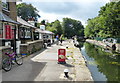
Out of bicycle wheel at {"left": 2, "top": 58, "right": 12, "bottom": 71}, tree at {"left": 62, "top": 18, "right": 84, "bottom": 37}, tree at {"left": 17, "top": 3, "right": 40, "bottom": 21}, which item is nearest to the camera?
bicycle wheel at {"left": 2, "top": 58, "right": 12, "bottom": 71}

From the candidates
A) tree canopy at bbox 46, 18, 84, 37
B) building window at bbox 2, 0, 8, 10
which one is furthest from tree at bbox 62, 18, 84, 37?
building window at bbox 2, 0, 8, 10

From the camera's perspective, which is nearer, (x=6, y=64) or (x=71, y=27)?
(x=6, y=64)

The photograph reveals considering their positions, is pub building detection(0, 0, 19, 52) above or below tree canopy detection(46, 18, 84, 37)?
below

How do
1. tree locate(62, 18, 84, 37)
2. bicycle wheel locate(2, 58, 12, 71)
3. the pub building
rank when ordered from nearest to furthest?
1. bicycle wheel locate(2, 58, 12, 71)
2. the pub building
3. tree locate(62, 18, 84, 37)

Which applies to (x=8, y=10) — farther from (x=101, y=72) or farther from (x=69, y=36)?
(x=69, y=36)

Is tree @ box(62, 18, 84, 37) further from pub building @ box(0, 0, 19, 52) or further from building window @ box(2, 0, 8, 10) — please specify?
building window @ box(2, 0, 8, 10)

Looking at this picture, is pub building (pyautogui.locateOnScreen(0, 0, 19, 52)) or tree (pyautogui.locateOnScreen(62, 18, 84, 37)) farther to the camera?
tree (pyautogui.locateOnScreen(62, 18, 84, 37))

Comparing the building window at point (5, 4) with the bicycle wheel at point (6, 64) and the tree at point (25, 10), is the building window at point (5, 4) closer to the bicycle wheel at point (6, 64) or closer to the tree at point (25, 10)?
the bicycle wheel at point (6, 64)

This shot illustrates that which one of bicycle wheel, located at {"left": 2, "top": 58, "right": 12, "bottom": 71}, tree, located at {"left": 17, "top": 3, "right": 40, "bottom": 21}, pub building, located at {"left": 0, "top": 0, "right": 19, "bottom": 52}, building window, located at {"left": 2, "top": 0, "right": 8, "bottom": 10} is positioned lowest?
bicycle wheel, located at {"left": 2, "top": 58, "right": 12, "bottom": 71}

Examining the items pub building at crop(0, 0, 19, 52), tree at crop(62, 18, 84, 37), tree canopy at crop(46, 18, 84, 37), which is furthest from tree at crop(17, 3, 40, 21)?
pub building at crop(0, 0, 19, 52)

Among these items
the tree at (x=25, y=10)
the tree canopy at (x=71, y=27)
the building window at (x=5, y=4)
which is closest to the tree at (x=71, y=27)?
the tree canopy at (x=71, y=27)

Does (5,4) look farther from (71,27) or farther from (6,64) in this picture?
(71,27)

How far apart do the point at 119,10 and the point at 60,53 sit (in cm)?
1961

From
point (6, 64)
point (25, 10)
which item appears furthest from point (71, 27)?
point (6, 64)
